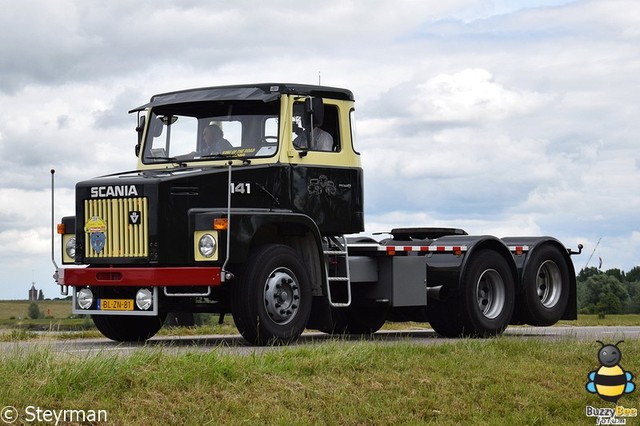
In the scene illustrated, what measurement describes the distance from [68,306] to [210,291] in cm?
247

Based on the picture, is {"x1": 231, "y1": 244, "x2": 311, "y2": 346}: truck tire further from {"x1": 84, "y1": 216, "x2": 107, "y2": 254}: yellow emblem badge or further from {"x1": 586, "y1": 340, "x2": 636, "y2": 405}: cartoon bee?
{"x1": 586, "y1": 340, "x2": 636, "y2": 405}: cartoon bee

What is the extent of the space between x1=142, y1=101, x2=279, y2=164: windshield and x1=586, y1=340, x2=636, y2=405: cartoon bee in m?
5.37

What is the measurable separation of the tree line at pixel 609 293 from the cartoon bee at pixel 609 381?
56.7 m

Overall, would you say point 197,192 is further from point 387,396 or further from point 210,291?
point 387,396

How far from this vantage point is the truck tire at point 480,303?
17.2 metres

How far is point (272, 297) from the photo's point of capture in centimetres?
1439

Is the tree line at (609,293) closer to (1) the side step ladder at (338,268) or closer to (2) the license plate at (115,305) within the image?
(1) the side step ladder at (338,268)

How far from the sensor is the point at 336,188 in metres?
15.9

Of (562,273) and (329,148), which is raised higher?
(329,148)

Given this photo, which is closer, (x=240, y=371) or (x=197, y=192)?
(x=240, y=371)

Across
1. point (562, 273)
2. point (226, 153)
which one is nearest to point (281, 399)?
point (226, 153)

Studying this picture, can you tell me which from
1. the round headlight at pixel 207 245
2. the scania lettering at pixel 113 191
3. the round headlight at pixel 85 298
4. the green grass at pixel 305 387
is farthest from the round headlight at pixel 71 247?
the green grass at pixel 305 387

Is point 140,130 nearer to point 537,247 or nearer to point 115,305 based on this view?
point 115,305

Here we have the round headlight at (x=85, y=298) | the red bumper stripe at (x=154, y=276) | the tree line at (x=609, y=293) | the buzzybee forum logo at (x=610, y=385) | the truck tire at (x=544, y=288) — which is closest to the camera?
the buzzybee forum logo at (x=610, y=385)
